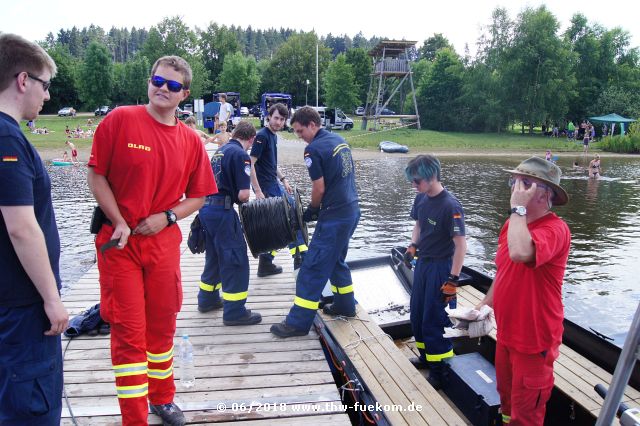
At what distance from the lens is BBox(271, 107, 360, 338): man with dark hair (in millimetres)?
4418

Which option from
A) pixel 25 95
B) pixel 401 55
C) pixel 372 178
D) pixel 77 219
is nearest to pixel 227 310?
pixel 25 95

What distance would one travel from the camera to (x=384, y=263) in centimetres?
721

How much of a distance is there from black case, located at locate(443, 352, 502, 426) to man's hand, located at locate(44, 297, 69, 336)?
333 centimetres

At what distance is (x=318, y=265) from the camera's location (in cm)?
444

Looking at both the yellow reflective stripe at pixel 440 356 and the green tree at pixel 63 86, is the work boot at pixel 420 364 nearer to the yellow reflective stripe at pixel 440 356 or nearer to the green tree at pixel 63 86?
the yellow reflective stripe at pixel 440 356

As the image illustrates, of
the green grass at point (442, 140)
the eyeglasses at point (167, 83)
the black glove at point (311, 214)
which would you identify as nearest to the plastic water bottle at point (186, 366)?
the black glove at point (311, 214)

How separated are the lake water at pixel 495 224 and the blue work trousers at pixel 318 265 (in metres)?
4.08

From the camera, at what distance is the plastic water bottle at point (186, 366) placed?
3.59 m

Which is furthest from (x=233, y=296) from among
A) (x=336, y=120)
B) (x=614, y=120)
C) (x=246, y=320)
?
(x=614, y=120)

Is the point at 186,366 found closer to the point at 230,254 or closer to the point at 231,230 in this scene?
the point at 230,254

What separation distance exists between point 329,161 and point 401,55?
43.5 m

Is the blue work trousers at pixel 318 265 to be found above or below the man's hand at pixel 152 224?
below

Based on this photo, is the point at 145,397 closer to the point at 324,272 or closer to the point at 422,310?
the point at 324,272

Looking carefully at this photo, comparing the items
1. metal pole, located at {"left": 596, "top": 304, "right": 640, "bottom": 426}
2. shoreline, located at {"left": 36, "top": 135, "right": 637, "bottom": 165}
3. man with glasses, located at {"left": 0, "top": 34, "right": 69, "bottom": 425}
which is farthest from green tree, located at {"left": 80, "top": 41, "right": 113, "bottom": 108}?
metal pole, located at {"left": 596, "top": 304, "right": 640, "bottom": 426}
